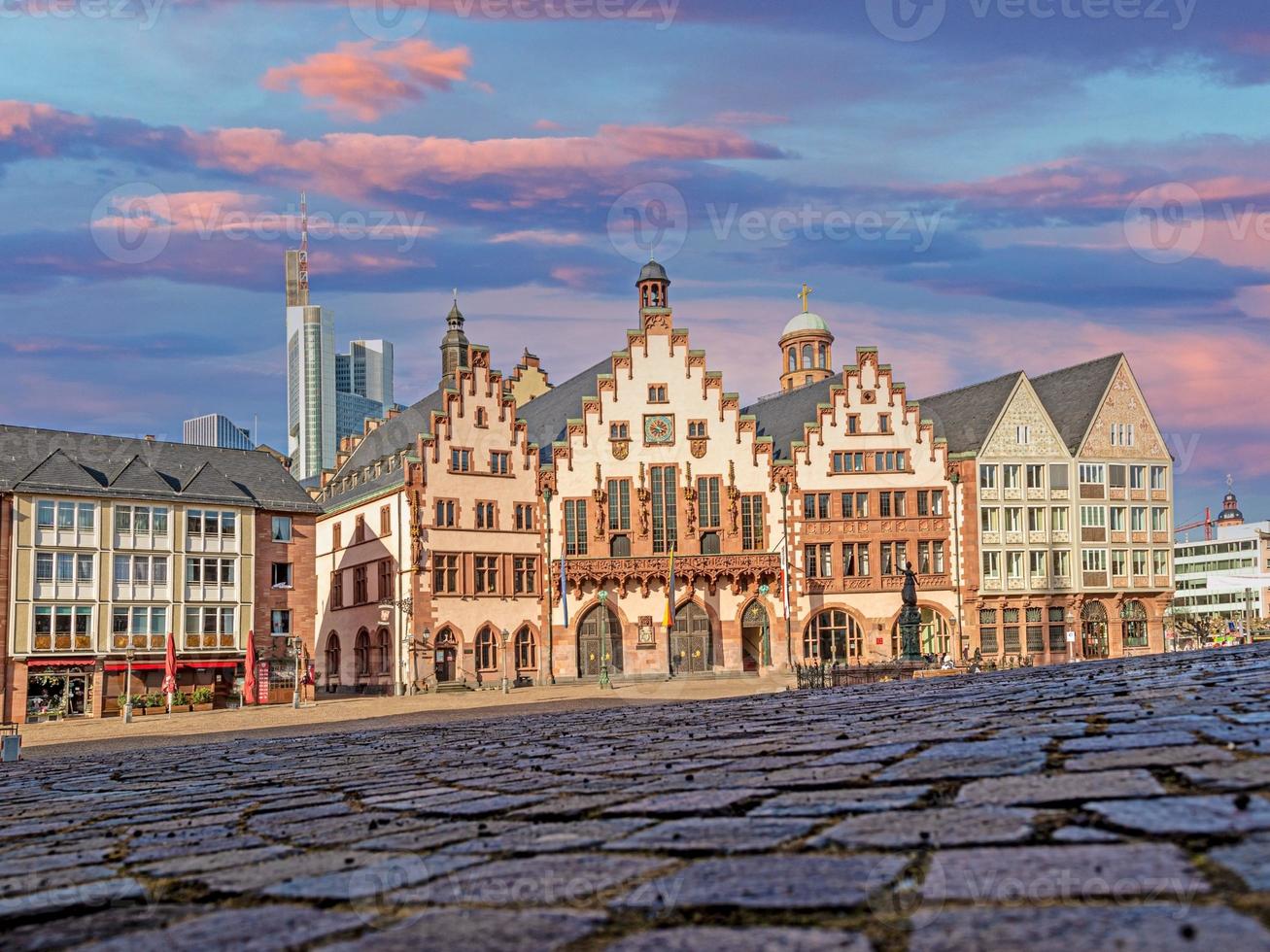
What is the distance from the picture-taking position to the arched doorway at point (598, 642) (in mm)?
63594

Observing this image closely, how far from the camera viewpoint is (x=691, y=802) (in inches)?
230

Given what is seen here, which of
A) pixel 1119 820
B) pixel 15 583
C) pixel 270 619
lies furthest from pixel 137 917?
pixel 270 619

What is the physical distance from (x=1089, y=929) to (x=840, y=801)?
2.39 meters

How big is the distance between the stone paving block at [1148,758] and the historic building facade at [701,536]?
54248mm

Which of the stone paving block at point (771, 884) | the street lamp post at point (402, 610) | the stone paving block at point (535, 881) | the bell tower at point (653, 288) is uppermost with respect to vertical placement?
the bell tower at point (653, 288)

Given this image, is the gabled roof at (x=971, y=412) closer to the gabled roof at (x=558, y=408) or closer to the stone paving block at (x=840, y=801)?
the gabled roof at (x=558, y=408)

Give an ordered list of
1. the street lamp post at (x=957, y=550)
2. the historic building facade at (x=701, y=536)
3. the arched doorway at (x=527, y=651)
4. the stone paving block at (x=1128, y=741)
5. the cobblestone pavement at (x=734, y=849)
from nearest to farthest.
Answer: the cobblestone pavement at (x=734, y=849) < the stone paving block at (x=1128, y=741) < the historic building facade at (x=701, y=536) < the arched doorway at (x=527, y=651) < the street lamp post at (x=957, y=550)

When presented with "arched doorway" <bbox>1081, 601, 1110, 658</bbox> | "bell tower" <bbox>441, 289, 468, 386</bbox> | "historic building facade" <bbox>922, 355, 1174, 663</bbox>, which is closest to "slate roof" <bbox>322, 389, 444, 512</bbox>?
"bell tower" <bbox>441, 289, 468, 386</bbox>

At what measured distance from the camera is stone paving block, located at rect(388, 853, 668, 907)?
3918mm

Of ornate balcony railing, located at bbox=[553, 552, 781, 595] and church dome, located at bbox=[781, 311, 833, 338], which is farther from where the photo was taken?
church dome, located at bbox=[781, 311, 833, 338]

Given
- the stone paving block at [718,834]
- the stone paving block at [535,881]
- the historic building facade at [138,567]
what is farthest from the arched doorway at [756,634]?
the stone paving block at [535,881]

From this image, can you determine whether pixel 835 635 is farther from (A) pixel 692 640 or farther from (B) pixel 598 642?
(B) pixel 598 642

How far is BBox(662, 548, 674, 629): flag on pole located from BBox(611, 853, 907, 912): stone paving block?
55701 millimetres

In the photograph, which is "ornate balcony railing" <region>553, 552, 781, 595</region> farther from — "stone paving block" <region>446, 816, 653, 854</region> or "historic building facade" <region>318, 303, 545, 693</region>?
"stone paving block" <region>446, 816, 653, 854</region>
